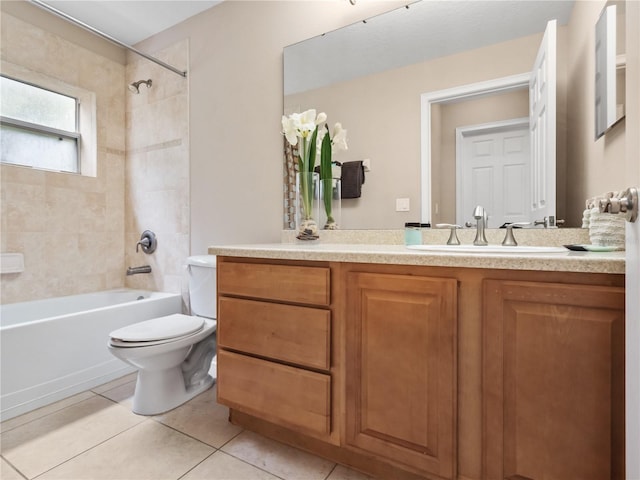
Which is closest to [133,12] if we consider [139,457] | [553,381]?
[139,457]

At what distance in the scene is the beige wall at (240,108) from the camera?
1.96 metres

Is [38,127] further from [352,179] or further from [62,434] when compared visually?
[352,179]

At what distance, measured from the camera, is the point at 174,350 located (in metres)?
1.60

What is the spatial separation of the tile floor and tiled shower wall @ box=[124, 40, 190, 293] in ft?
3.37

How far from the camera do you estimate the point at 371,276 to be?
1092 mm

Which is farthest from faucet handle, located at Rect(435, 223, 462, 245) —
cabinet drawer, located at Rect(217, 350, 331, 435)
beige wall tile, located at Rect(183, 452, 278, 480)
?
beige wall tile, located at Rect(183, 452, 278, 480)

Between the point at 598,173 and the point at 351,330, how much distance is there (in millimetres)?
1033

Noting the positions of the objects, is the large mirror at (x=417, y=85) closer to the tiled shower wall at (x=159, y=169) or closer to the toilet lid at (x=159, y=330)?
the toilet lid at (x=159, y=330)

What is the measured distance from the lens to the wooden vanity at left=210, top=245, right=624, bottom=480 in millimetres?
837

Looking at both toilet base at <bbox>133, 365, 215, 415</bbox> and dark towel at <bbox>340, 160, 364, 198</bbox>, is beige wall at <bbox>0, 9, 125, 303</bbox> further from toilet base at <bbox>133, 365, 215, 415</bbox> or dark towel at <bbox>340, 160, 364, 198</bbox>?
dark towel at <bbox>340, 160, 364, 198</bbox>

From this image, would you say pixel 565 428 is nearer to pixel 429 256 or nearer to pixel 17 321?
pixel 429 256

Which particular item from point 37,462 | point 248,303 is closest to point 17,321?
point 37,462

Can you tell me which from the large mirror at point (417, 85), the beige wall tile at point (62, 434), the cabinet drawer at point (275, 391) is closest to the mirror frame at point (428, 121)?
the large mirror at point (417, 85)

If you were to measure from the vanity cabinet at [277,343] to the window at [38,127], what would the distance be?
1882 millimetres
